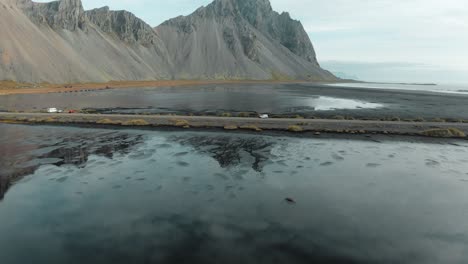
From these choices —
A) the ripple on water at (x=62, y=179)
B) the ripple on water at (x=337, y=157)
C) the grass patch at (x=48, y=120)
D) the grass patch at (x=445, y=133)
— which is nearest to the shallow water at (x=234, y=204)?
the ripple on water at (x=62, y=179)

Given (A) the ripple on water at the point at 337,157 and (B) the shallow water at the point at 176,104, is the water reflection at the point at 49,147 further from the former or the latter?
(B) the shallow water at the point at 176,104

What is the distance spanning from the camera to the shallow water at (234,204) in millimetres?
16281

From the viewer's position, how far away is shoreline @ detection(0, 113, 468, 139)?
152 ft

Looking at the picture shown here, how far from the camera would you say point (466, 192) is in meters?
25.1

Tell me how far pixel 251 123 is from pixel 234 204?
30140 millimetres

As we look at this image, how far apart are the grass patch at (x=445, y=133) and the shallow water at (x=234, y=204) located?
7.44 m

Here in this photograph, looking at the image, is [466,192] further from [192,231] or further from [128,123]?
[128,123]

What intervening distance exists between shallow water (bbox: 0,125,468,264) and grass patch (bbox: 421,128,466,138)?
7.44m

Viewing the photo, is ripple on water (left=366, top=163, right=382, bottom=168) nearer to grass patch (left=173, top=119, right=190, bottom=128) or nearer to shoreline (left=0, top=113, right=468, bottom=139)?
shoreline (left=0, top=113, right=468, bottom=139)

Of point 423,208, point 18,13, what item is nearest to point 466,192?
point 423,208

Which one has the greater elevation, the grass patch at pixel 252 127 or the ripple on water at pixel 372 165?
the grass patch at pixel 252 127

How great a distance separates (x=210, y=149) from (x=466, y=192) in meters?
23.0

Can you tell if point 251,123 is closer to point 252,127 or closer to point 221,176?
point 252,127

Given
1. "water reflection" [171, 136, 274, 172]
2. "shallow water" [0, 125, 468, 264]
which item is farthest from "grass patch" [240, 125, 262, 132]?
"shallow water" [0, 125, 468, 264]
